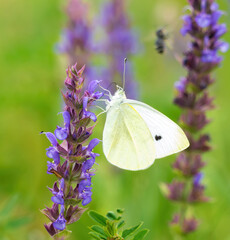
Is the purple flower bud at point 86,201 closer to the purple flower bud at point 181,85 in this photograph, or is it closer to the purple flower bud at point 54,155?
the purple flower bud at point 54,155

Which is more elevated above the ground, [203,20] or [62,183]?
[203,20]

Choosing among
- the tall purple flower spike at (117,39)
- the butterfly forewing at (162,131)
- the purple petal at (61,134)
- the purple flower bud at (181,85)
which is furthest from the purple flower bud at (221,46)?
the tall purple flower spike at (117,39)

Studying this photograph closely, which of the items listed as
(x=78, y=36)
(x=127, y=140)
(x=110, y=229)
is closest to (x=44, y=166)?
(x=78, y=36)

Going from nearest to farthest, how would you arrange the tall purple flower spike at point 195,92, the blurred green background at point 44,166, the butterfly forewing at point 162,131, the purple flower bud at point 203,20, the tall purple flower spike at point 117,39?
the butterfly forewing at point 162,131
the purple flower bud at point 203,20
the tall purple flower spike at point 195,92
the blurred green background at point 44,166
the tall purple flower spike at point 117,39

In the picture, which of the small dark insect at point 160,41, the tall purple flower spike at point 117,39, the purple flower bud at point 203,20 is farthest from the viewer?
the tall purple flower spike at point 117,39

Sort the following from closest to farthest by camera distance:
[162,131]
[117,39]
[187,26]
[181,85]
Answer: [162,131]
[187,26]
[181,85]
[117,39]

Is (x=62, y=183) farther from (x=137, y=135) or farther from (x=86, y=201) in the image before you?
(x=137, y=135)

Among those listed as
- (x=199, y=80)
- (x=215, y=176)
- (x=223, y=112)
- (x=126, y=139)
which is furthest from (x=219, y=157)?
(x=126, y=139)

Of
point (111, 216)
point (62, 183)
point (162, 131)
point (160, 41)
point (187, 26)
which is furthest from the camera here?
point (160, 41)
